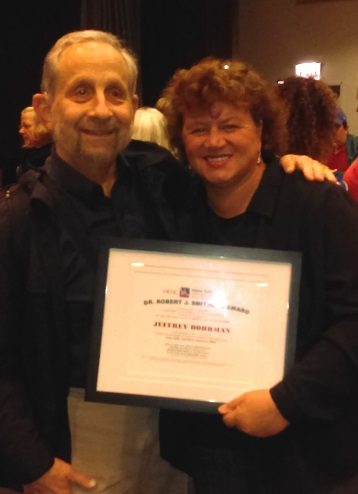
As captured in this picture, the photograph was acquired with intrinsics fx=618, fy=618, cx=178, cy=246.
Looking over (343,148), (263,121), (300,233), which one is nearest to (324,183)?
(300,233)

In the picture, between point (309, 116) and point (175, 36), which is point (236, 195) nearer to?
point (309, 116)

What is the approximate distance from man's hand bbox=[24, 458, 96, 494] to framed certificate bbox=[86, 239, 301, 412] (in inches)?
7.4

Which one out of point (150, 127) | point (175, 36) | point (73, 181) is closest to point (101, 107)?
point (73, 181)

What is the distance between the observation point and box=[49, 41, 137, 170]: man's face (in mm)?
1364

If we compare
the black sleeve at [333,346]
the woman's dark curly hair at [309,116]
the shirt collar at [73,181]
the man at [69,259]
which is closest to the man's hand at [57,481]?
the man at [69,259]

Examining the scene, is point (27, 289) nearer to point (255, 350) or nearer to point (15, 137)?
point (255, 350)

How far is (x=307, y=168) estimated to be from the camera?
1331mm

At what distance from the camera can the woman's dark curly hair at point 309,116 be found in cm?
207

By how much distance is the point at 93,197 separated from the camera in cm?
140

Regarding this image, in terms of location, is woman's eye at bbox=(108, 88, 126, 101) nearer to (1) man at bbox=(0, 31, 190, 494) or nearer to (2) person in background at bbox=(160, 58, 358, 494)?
(1) man at bbox=(0, 31, 190, 494)

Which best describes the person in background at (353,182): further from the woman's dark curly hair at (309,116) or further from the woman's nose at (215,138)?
the woman's nose at (215,138)

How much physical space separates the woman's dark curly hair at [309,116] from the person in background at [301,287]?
63 cm

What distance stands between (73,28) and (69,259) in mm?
4306

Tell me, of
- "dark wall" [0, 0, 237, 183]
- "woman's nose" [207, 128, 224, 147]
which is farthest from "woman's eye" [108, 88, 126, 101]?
"dark wall" [0, 0, 237, 183]
